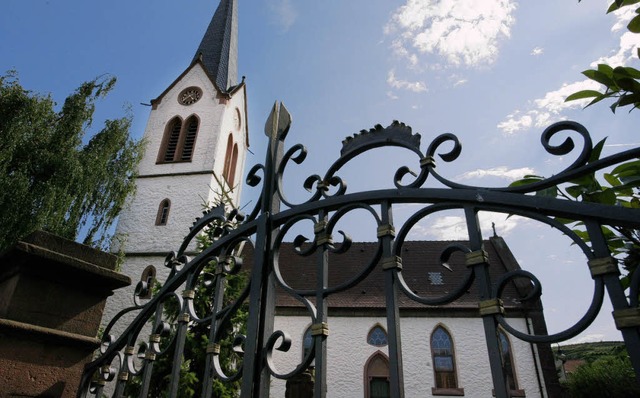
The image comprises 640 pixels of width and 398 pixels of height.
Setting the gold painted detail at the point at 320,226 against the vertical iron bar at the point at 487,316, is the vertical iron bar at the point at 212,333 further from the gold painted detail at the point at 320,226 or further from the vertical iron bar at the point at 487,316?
the vertical iron bar at the point at 487,316

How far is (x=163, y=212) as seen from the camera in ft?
60.8

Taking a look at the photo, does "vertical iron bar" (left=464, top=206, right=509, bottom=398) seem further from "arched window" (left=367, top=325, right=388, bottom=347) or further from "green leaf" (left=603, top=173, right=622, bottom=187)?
"arched window" (left=367, top=325, right=388, bottom=347)

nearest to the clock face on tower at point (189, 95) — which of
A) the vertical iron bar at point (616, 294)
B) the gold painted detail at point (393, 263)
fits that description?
the gold painted detail at point (393, 263)

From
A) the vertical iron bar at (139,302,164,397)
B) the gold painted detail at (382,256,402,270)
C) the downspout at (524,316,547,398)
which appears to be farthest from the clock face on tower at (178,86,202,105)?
the gold painted detail at (382,256,402,270)

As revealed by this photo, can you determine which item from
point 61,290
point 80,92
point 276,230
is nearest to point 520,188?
point 276,230

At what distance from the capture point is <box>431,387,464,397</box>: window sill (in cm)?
1444

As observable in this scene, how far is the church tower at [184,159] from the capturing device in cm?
1747

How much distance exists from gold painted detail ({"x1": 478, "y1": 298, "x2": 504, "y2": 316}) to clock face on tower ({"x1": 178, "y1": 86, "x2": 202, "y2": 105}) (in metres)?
22.6

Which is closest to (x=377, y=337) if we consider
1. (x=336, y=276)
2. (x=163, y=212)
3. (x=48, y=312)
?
(x=336, y=276)

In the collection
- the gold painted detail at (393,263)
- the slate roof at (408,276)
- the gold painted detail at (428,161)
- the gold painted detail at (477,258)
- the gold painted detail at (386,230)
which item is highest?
the slate roof at (408,276)

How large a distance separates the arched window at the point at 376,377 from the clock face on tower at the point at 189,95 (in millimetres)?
14793

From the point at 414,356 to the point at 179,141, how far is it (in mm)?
13704

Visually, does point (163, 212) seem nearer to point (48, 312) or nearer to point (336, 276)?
point (336, 276)

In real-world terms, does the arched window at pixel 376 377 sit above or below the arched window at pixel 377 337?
below
